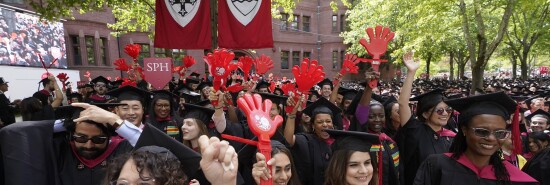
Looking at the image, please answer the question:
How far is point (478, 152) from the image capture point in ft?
6.65

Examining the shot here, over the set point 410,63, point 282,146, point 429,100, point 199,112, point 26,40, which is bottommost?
point 282,146

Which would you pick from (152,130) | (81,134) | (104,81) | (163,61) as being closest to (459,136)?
(152,130)

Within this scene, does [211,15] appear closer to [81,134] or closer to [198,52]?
[81,134]

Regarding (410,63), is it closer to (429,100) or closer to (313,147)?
(429,100)

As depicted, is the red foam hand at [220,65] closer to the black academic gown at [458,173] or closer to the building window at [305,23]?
the black academic gown at [458,173]

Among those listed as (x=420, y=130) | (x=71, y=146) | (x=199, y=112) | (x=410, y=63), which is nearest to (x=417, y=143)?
(x=420, y=130)

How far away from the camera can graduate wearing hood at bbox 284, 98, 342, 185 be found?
3150 mm

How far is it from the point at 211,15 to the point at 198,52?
1753 cm

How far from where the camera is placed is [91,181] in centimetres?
230

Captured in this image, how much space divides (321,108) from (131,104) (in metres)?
2.01

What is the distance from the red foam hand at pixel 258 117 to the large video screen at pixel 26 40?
37.7ft

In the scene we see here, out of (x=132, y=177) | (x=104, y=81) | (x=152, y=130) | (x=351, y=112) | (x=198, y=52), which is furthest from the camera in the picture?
(x=198, y=52)

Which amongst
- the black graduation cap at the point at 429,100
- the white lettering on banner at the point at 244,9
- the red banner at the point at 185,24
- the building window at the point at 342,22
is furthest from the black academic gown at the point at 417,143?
the building window at the point at 342,22

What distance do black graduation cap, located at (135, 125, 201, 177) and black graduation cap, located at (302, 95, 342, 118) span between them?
6.46 ft
